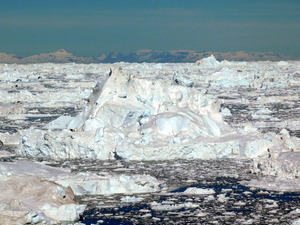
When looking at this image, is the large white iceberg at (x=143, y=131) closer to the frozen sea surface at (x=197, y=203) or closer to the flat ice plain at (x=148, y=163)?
the flat ice plain at (x=148, y=163)

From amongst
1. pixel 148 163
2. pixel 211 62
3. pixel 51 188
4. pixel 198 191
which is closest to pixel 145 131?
pixel 148 163

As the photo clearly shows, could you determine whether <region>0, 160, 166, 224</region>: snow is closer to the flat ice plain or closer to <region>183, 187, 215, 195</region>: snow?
the flat ice plain

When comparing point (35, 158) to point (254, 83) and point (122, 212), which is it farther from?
point (254, 83)

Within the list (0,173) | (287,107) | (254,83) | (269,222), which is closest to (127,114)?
(0,173)

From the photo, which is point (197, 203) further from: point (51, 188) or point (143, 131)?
point (143, 131)

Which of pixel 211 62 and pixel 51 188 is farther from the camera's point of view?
pixel 211 62

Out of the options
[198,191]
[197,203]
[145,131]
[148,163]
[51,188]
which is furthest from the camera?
[145,131]
